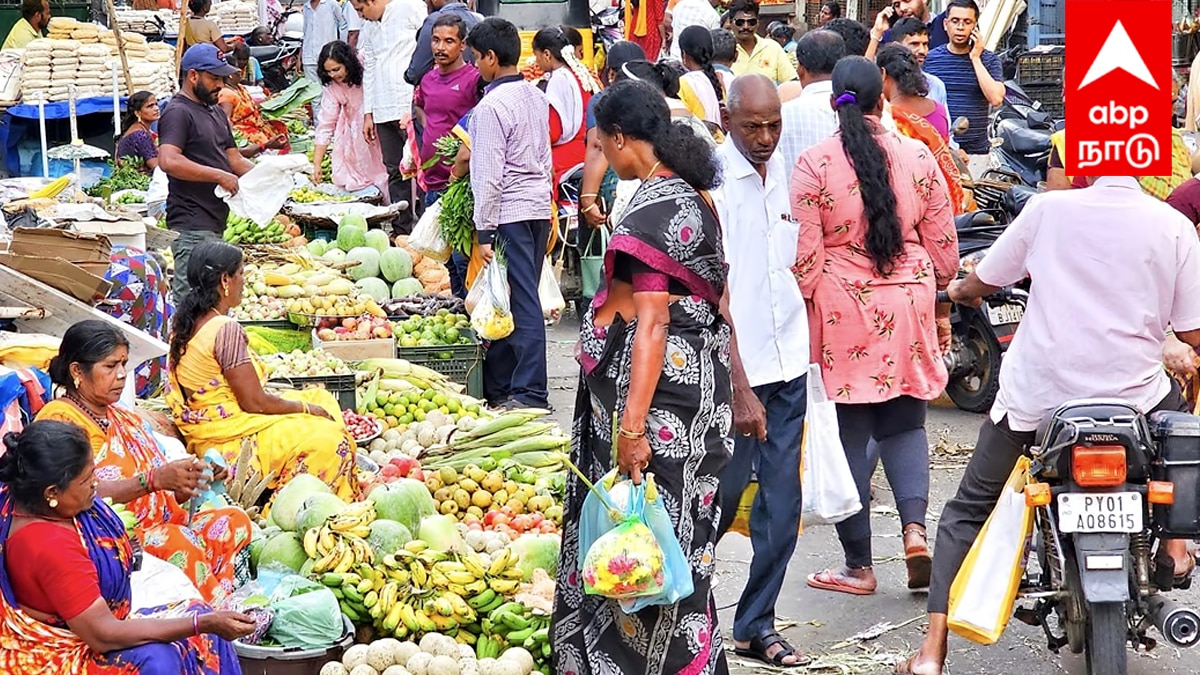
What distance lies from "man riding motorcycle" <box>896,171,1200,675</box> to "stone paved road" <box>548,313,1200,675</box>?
71 cm

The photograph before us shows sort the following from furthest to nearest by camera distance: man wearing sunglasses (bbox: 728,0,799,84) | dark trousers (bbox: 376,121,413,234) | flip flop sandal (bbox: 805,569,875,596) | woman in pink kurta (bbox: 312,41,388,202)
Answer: woman in pink kurta (bbox: 312,41,388,202), dark trousers (bbox: 376,121,413,234), man wearing sunglasses (bbox: 728,0,799,84), flip flop sandal (bbox: 805,569,875,596)

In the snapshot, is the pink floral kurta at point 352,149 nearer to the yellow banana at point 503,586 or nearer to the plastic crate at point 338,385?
the plastic crate at point 338,385

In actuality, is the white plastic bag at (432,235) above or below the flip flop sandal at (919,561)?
above

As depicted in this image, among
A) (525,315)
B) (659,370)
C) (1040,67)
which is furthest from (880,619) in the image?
(1040,67)

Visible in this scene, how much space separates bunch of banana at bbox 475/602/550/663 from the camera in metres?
5.14

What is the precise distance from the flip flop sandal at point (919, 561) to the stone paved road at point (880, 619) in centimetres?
9

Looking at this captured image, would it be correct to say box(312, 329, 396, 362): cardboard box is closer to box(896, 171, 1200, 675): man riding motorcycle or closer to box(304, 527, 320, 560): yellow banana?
box(304, 527, 320, 560): yellow banana

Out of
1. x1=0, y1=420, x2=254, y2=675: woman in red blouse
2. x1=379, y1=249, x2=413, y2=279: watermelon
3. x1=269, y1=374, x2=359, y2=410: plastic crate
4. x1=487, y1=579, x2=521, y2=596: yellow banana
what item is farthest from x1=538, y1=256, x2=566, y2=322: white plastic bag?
x1=0, y1=420, x2=254, y2=675: woman in red blouse

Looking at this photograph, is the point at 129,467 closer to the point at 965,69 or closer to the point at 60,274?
the point at 60,274

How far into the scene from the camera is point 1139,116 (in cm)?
541

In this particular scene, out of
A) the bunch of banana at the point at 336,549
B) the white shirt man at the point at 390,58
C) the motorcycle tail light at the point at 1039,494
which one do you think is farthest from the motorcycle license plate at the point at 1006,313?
the white shirt man at the point at 390,58

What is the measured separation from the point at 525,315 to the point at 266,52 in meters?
15.3

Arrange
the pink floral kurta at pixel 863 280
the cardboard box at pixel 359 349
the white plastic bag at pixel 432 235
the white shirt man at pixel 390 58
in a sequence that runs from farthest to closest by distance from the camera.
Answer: the white shirt man at pixel 390 58
the white plastic bag at pixel 432 235
the cardboard box at pixel 359 349
the pink floral kurta at pixel 863 280

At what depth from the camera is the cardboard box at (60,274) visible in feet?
21.4
